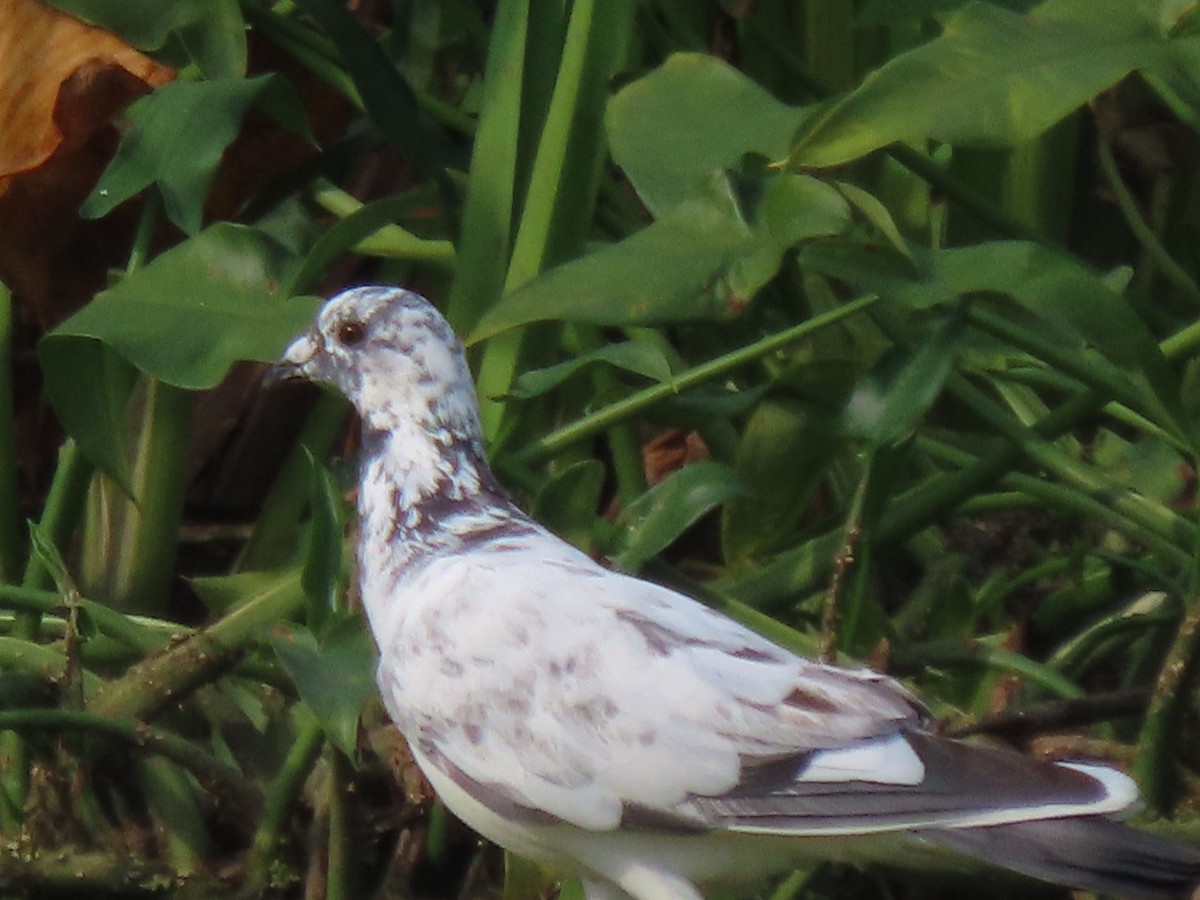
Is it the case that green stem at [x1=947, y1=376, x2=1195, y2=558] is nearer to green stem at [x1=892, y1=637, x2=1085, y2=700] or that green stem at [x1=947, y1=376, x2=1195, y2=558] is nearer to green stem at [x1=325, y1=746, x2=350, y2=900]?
green stem at [x1=892, y1=637, x2=1085, y2=700]

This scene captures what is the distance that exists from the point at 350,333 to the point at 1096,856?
0.78 m

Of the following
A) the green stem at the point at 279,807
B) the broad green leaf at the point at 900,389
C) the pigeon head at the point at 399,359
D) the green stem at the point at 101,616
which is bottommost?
the green stem at the point at 279,807

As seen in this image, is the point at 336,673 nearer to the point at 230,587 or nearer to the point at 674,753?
the point at 674,753

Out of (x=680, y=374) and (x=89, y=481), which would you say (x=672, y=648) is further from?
(x=89, y=481)

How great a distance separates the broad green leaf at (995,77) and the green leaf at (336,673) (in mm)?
513

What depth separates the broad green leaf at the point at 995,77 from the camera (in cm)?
159

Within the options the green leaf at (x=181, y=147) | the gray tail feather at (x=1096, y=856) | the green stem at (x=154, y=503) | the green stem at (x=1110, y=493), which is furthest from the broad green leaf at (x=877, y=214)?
the green stem at (x=154, y=503)

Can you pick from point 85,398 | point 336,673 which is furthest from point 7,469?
point 336,673

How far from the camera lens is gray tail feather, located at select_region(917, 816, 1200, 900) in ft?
4.78

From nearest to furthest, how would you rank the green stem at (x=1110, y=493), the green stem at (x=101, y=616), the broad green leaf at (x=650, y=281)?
the broad green leaf at (x=650, y=281) → the green stem at (x=1110, y=493) → the green stem at (x=101, y=616)

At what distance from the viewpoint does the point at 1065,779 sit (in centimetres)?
151

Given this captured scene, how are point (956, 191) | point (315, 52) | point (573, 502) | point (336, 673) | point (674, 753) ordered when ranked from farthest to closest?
point (315, 52) → point (956, 191) → point (573, 502) → point (336, 673) → point (674, 753)

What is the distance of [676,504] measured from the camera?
1.92m

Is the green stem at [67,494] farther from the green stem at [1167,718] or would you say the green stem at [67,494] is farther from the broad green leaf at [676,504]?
the green stem at [1167,718]
